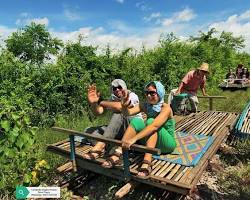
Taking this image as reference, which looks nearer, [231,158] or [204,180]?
[204,180]

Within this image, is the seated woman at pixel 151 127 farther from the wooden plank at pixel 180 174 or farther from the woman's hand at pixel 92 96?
the woman's hand at pixel 92 96

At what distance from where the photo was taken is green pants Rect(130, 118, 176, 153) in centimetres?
497

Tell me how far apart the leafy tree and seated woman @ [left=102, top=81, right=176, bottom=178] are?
4.94 metres

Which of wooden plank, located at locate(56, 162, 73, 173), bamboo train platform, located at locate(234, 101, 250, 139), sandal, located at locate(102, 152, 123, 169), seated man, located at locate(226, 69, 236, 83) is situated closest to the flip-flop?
sandal, located at locate(102, 152, 123, 169)

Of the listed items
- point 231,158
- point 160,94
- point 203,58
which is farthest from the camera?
point 203,58

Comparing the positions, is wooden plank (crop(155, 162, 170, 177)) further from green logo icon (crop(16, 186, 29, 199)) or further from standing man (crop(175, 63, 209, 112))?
standing man (crop(175, 63, 209, 112))

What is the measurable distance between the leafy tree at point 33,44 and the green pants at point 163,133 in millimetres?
4982

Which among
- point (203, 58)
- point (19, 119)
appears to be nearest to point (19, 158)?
point (19, 119)

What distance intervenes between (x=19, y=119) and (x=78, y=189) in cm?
194

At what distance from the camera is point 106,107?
214 inches

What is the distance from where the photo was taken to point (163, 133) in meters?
5.06

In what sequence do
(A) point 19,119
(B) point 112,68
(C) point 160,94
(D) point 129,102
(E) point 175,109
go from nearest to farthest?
(A) point 19,119 → (C) point 160,94 → (D) point 129,102 → (E) point 175,109 → (B) point 112,68

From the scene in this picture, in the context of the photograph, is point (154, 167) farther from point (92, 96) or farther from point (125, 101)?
point (92, 96)

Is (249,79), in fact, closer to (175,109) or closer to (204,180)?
(175,109)
